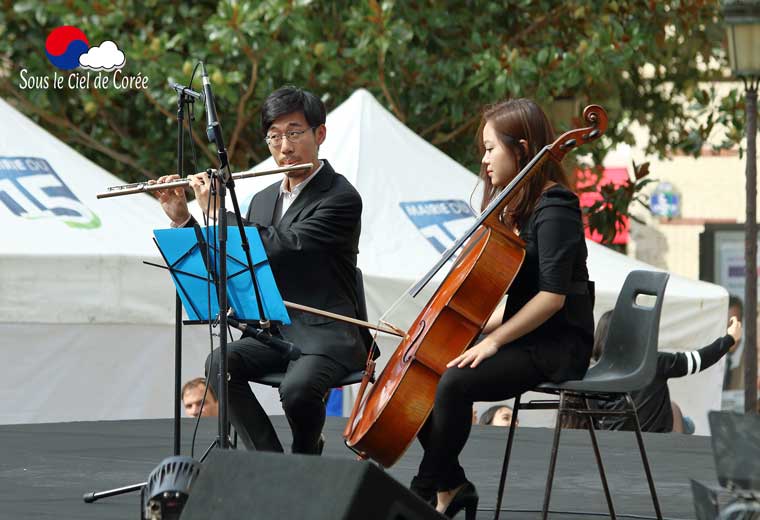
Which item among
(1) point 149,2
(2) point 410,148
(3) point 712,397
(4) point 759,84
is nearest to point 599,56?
(4) point 759,84

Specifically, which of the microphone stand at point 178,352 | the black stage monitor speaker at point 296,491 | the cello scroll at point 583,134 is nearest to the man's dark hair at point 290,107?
the microphone stand at point 178,352

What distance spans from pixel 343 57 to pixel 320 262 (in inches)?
204

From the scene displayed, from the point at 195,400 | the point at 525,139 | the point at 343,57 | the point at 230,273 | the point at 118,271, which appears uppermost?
the point at 343,57

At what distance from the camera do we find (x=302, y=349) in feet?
13.7

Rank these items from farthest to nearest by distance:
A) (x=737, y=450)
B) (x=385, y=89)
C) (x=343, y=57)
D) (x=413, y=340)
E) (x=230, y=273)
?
(x=343, y=57)
(x=385, y=89)
(x=230, y=273)
(x=413, y=340)
(x=737, y=450)

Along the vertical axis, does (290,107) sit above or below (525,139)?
above

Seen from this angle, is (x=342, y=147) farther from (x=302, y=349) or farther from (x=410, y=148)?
(x=302, y=349)

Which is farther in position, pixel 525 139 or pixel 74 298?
pixel 74 298

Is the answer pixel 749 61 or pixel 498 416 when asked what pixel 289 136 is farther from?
pixel 749 61

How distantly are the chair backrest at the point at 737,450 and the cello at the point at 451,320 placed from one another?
0.83 m

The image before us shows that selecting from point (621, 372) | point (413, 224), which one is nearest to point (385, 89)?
point (413, 224)

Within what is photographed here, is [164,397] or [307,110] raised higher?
[307,110]

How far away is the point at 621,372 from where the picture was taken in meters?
3.69

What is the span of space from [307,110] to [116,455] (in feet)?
5.50
